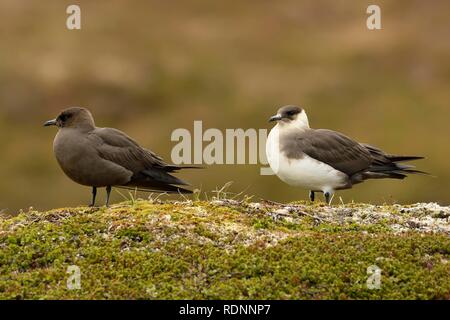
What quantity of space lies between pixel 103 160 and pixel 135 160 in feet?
1.74

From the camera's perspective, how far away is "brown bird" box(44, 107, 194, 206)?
11656mm

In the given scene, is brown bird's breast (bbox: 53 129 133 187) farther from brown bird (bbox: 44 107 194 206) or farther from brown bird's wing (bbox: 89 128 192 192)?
brown bird's wing (bbox: 89 128 192 192)

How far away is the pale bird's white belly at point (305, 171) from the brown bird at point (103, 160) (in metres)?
1.17

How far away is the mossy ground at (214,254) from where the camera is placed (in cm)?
903

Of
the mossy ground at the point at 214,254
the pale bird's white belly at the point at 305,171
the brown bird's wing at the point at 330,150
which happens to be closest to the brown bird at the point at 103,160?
the mossy ground at the point at 214,254

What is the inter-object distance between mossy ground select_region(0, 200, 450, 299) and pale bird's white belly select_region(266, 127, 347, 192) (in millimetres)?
1490

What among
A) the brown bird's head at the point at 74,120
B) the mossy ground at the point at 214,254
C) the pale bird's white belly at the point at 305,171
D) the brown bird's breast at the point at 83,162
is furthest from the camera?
the pale bird's white belly at the point at 305,171

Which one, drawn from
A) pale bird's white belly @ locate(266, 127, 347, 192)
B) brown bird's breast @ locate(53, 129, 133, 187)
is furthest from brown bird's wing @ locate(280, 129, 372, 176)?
brown bird's breast @ locate(53, 129, 133, 187)

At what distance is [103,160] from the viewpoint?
11.8 metres

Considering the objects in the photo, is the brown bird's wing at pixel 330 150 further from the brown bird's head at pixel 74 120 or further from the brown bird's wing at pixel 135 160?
the brown bird's head at pixel 74 120

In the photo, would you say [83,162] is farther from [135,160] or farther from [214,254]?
[214,254]
